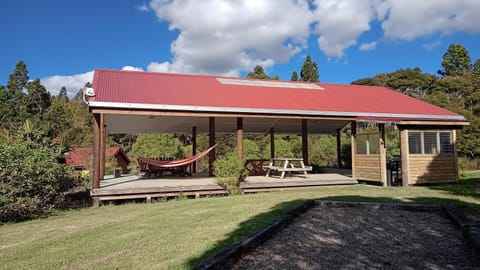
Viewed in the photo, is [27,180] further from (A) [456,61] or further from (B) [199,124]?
(A) [456,61]

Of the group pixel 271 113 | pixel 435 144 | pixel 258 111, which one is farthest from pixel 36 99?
pixel 435 144

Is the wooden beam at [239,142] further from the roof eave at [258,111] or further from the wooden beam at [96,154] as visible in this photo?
the wooden beam at [96,154]

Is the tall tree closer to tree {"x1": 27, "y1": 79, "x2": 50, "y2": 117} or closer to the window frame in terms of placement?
tree {"x1": 27, "y1": 79, "x2": 50, "y2": 117}

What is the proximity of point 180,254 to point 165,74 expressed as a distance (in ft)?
35.7

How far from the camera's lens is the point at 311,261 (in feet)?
10.9

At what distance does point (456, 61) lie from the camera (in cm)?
4694

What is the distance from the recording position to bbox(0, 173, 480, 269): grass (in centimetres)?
348

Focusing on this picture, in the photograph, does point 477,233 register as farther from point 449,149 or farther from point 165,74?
point 165,74

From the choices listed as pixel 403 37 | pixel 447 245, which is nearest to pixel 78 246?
pixel 447 245

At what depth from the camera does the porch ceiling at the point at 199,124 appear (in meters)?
11.7

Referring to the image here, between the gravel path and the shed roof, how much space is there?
206 inches

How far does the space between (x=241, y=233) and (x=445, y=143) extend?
9214mm

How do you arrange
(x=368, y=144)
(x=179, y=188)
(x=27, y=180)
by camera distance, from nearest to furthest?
(x=27, y=180) < (x=179, y=188) < (x=368, y=144)

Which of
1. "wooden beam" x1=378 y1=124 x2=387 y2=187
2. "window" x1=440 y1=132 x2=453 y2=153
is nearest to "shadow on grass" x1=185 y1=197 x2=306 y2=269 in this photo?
"wooden beam" x1=378 y1=124 x2=387 y2=187
